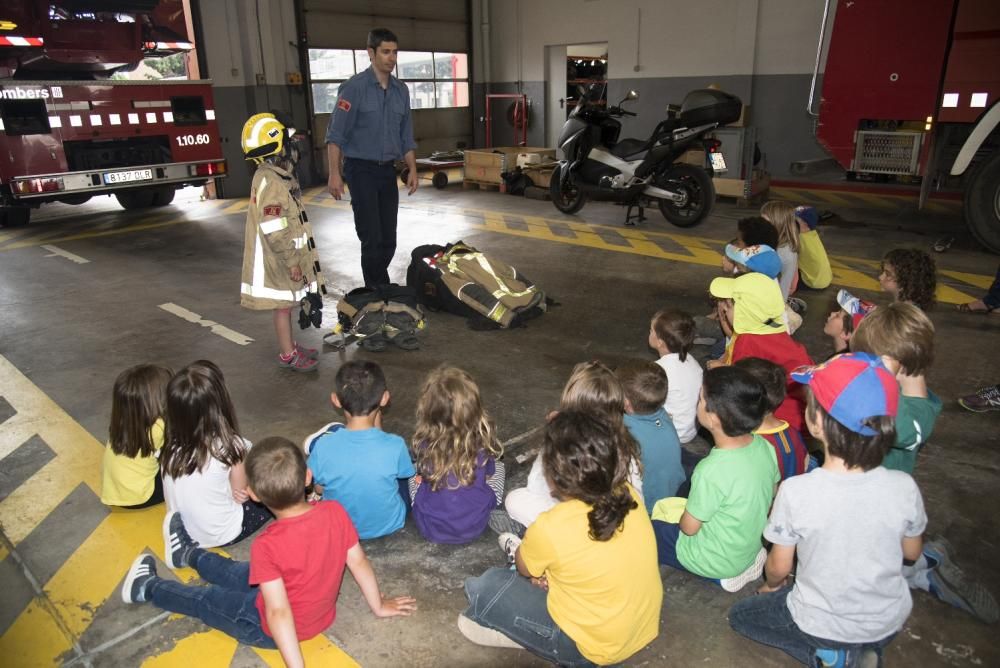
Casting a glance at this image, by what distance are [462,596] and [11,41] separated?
30.6ft

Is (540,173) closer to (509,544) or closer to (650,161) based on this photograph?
(650,161)

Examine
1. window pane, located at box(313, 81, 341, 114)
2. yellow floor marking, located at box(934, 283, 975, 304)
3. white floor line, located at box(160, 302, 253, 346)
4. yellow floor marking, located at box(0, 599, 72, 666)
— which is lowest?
yellow floor marking, located at box(0, 599, 72, 666)

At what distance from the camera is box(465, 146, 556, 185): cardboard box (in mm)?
12156

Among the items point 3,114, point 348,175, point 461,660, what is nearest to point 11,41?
point 3,114

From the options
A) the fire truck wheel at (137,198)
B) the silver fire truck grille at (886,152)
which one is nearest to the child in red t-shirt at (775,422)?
the silver fire truck grille at (886,152)

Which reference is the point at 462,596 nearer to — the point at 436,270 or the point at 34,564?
the point at 34,564

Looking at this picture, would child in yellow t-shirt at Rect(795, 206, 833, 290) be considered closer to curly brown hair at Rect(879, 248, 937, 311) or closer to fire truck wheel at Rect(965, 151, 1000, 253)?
curly brown hair at Rect(879, 248, 937, 311)

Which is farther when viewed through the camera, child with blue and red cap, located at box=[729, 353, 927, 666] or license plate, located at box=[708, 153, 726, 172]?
license plate, located at box=[708, 153, 726, 172]

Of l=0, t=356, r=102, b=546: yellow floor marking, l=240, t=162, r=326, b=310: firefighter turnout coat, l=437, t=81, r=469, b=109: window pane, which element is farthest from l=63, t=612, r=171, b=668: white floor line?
l=437, t=81, r=469, b=109: window pane

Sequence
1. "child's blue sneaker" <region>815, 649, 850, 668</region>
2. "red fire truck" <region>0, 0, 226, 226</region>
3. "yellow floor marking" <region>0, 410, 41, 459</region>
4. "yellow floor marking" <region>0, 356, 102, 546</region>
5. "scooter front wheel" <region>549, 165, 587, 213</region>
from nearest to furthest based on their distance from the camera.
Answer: "child's blue sneaker" <region>815, 649, 850, 668</region>, "yellow floor marking" <region>0, 356, 102, 546</region>, "yellow floor marking" <region>0, 410, 41, 459</region>, "red fire truck" <region>0, 0, 226, 226</region>, "scooter front wheel" <region>549, 165, 587, 213</region>

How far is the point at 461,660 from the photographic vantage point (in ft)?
8.03

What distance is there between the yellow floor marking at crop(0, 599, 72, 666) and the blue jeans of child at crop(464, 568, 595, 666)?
148cm

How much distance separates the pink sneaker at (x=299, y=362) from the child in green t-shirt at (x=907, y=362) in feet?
11.4

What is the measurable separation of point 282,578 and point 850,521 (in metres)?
1.78
